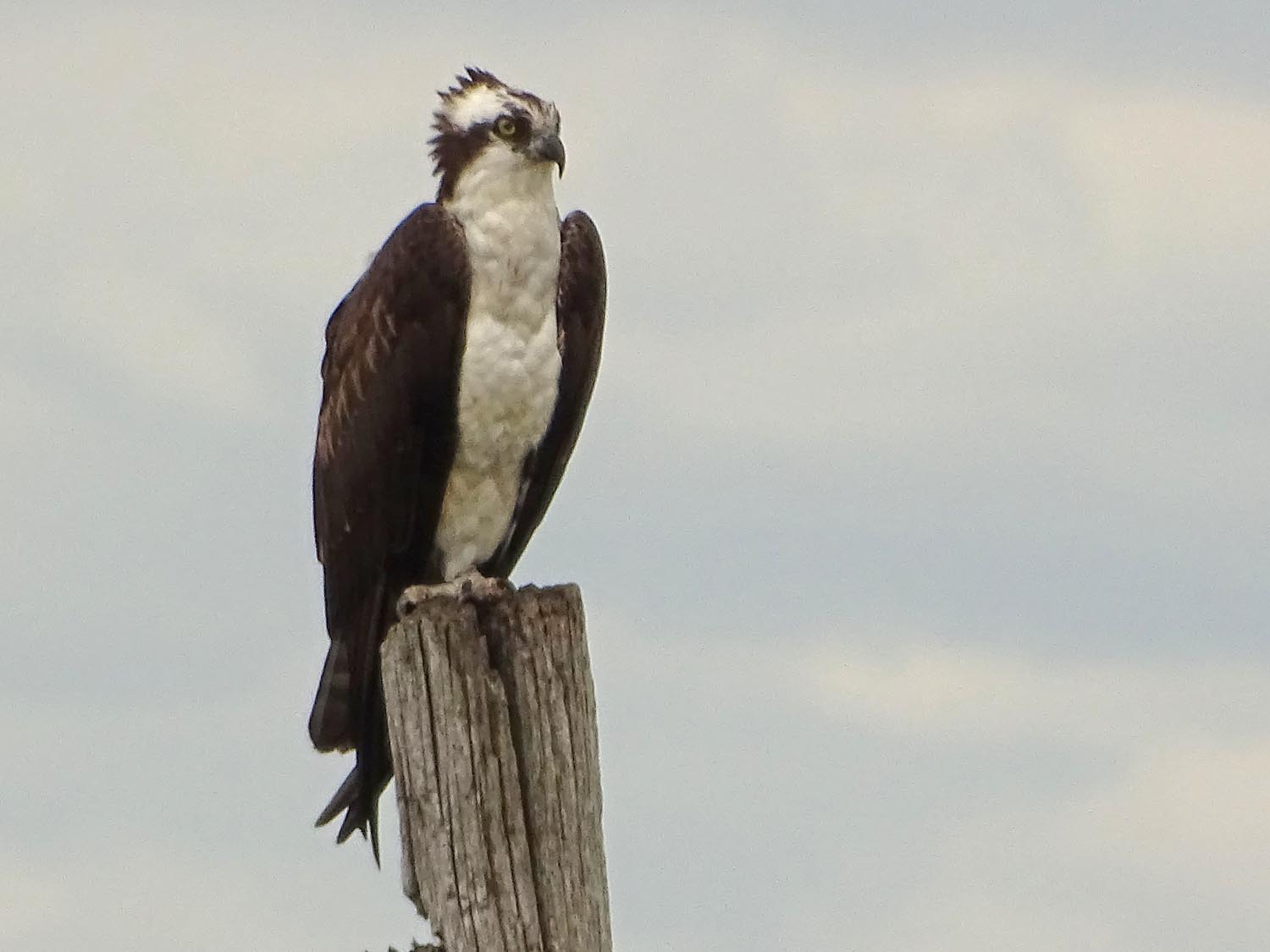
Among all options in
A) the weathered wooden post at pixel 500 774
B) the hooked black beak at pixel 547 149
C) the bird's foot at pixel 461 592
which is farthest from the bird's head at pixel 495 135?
the weathered wooden post at pixel 500 774

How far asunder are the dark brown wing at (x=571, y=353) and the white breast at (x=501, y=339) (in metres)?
0.08

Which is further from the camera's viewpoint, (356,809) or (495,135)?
(495,135)

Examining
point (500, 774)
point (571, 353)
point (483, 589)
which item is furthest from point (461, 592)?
point (571, 353)

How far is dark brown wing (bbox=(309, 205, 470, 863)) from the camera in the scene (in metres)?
8.00

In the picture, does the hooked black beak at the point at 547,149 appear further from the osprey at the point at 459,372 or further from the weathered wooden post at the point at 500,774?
the weathered wooden post at the point at 500,774

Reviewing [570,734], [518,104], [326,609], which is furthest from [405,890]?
[518,104]

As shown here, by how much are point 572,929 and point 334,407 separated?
342 centimetres

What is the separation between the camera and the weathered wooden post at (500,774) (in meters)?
5.50

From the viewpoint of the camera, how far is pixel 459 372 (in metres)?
8.04

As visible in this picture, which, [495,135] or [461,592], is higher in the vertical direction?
[495,135]

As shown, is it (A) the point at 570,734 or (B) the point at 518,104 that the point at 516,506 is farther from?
(A) the point at 570,734

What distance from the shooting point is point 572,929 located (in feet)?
17.9

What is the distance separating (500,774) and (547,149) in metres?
3.31

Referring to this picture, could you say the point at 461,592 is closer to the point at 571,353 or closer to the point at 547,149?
the point at 571,353
